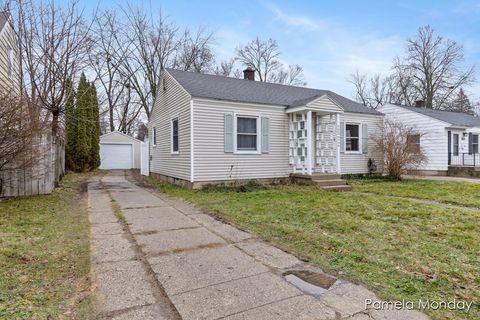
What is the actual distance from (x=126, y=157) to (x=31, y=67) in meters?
13.9

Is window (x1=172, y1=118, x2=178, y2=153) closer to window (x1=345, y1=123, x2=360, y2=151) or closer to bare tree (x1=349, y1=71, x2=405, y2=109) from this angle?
window (x1=345, y1=123, x2=360, y2=151)

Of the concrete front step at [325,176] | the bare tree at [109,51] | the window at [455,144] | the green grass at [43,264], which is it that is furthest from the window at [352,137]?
the bare tree at [109,51]

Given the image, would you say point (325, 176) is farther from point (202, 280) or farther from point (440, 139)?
point (440, 139)

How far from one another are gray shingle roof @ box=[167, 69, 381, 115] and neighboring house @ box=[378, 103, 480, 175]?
4.51 metres

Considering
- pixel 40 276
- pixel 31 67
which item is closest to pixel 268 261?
pixel 40 276

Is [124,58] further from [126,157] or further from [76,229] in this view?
[76,229]

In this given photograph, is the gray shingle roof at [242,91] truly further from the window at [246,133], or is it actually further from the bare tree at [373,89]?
the bare tree at [373,89]

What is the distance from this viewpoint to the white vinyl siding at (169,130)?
10.6m

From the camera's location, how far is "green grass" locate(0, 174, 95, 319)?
2518mm

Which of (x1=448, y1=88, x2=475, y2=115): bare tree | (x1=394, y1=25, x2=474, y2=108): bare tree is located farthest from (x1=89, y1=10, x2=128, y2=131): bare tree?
(x1=448, y1=88, x2=475, y2=115): bare tree

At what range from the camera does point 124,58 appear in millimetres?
22219

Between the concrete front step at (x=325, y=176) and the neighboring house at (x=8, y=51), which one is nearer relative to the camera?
the neighboring house at (x=8, y=51)

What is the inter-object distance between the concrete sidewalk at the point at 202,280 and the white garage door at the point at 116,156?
19054 mm

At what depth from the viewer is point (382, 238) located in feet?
14.4
